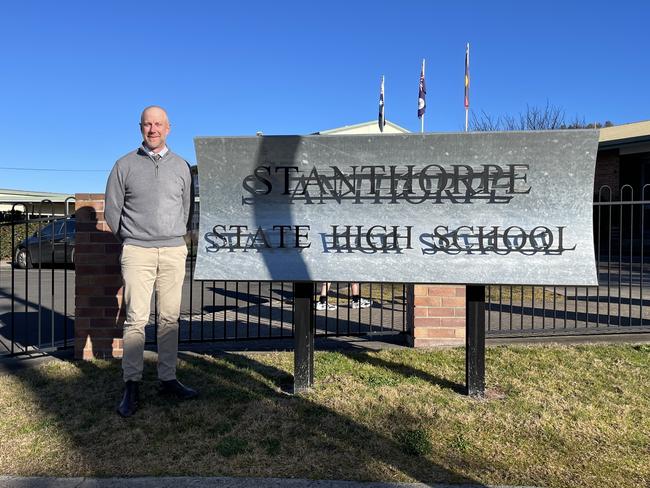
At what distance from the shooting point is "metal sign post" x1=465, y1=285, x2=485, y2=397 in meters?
3.78

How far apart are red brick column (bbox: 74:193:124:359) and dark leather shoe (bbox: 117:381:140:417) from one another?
119 cm

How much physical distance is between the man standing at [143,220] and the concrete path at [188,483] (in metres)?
0.83

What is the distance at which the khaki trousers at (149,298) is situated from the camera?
3.54 metres

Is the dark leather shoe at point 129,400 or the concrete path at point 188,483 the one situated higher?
the dark leather shoe at point 129,400

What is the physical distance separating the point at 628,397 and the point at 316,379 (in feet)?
7.34

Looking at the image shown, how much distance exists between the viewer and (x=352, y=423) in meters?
3.33

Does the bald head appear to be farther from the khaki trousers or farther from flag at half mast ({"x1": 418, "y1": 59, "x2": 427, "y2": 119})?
flag at half mast ({"x1": 418, "y1": 59, "x2": 427, "y2": 119})

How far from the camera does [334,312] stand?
7418 millimetres

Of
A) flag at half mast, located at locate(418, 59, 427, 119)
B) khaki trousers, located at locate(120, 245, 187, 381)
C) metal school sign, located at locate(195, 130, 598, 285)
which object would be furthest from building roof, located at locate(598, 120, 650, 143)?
khaki trousers, located at locate(120, 245, 187, 381)

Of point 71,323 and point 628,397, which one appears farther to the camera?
point 71,323

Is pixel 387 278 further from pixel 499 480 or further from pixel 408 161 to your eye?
pixel 499 480

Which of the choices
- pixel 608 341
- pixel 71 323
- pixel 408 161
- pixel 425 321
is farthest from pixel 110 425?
pixel 608 341

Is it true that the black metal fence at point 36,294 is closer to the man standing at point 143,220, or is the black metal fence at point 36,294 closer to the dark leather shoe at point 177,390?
the man standing at point 143,220

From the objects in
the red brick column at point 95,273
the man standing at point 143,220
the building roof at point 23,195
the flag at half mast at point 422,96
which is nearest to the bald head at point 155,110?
the man standing at point 143,220
